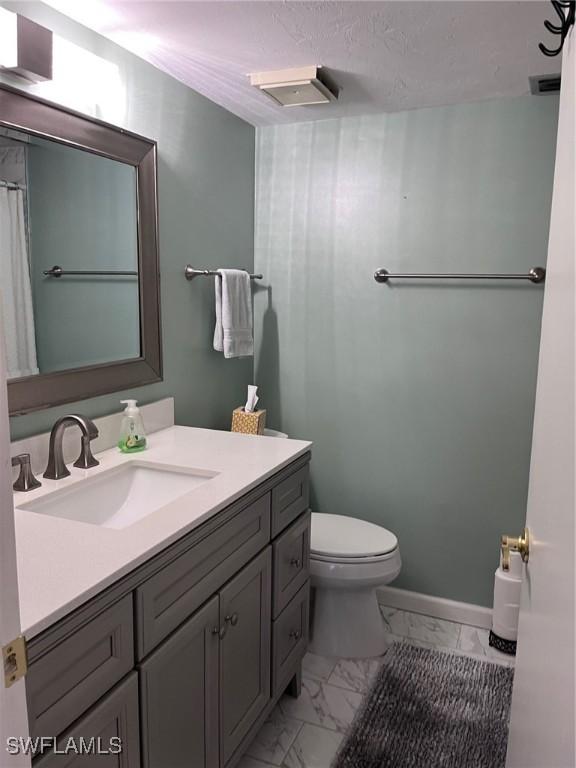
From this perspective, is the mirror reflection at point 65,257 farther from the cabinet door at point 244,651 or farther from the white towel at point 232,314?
the cabinet door at point 244,651

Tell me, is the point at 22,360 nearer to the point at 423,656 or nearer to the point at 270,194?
the point at 270,194

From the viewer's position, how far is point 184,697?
1.35 meters

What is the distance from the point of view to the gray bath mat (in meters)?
1.84

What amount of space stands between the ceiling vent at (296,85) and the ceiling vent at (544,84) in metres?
0.67

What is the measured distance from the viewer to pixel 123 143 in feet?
6.03

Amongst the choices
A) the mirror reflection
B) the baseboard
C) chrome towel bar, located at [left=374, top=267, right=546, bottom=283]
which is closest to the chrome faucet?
the mirror reflection

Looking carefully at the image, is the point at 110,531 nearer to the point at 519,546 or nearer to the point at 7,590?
the point at 7,590

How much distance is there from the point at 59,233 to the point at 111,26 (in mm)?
586

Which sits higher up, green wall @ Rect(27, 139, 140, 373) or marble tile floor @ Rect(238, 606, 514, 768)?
green wall @ Rect(27, 139, 140, 373)

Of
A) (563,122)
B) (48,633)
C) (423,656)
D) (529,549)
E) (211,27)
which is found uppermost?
(211,27)

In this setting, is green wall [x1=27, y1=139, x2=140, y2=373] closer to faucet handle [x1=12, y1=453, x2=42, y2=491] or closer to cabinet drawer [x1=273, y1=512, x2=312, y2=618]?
faucet handle [x1=12, y1=453, x2=42, y2=491]

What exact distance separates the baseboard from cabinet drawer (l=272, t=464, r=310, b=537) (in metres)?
0.96

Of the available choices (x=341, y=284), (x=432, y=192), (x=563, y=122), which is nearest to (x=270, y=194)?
(x=341, y=284)

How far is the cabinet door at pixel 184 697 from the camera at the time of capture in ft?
4.03
